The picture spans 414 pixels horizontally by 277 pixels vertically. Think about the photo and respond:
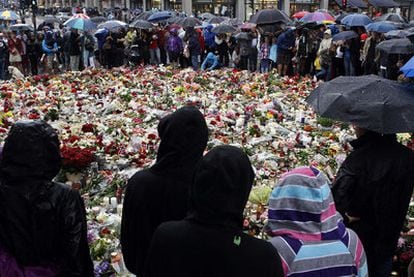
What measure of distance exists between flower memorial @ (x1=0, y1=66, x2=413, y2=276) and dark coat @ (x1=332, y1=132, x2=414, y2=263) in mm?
1296

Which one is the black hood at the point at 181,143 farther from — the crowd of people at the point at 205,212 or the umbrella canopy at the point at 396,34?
the umbrella canopy at the point at 396,34

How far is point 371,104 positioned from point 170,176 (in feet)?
5.80

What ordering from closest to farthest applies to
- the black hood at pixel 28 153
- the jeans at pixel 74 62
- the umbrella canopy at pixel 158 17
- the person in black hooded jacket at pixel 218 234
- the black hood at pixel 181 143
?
1. the person in black hooded jacket at pixel 218 234
2. the black hood at pixel 28 153
3. the black hood at pixel 181 143
4. the jeans at pixel 74 62
5. the umbrella canopy at pixel 158 17

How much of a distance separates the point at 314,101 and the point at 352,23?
12483mm

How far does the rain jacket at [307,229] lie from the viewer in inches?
102

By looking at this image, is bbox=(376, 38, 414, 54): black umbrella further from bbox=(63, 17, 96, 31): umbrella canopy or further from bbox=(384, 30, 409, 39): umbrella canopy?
bbox=(63, 17, 96, 31): umbrella canopy

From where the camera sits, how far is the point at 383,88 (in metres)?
4.18

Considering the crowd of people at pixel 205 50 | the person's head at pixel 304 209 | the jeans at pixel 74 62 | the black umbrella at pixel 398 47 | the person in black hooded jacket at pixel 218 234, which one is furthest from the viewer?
the jeans at pixel 74 62

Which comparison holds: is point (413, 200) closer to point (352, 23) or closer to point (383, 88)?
point (383, 88)

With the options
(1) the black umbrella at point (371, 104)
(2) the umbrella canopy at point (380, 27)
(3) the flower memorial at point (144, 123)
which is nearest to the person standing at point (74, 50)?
(3) the flower memorial at point (144, 123)

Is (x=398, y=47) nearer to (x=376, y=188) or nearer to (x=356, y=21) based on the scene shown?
(x=356, y=21)

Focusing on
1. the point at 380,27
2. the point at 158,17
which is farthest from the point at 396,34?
the point at 158,17

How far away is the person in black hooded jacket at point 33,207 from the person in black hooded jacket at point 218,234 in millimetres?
857

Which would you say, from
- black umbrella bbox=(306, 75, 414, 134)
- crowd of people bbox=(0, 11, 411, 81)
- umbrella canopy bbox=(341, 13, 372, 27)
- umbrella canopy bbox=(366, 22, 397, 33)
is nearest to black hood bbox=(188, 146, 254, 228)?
black umbrella bbox=(306, 75, 414, 134)
